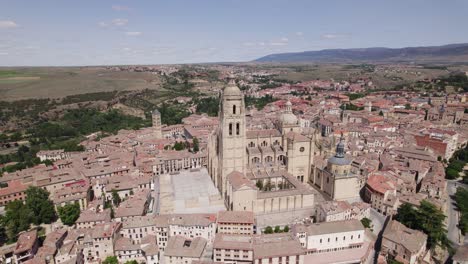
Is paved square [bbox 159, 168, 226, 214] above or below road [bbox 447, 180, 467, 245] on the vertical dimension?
above

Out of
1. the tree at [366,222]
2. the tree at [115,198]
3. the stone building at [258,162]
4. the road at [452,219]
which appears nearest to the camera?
the tree at [366,222]

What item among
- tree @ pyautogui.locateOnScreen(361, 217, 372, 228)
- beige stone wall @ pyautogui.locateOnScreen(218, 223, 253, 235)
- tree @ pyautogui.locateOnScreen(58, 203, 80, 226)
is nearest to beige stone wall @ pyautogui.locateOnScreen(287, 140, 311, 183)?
tree @ pyautogui.locateOnScreen(361, 217, 372, 228)

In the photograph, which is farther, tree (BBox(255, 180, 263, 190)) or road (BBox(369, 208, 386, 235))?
tree (BBox(255, 180, 263, 190))

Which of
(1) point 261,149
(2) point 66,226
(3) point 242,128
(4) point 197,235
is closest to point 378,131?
(1) point 261,149

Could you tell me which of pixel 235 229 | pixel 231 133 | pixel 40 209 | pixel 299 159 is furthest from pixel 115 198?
pixel 299 159

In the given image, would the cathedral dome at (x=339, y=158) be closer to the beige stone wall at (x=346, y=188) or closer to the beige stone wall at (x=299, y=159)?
the beige stone wall at (x=346, y=188)

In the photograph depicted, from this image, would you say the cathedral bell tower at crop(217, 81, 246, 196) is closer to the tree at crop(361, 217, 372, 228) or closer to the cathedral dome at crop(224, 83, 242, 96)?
the cathedral dome at crop(224, 83, 242, 96)

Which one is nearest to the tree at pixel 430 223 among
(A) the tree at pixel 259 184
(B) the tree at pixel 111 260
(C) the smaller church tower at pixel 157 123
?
(A) the tree at pixel 259 184

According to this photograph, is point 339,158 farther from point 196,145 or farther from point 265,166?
point 196,145
